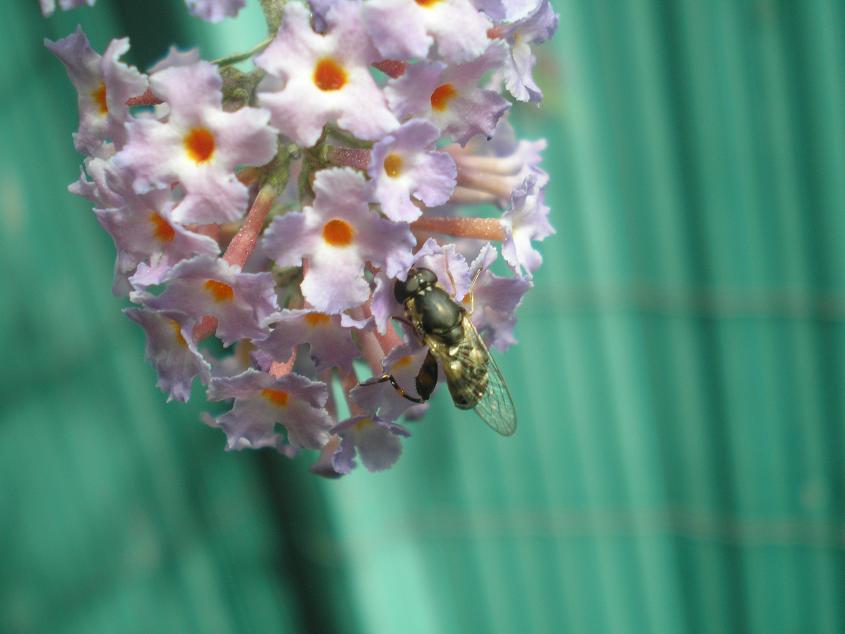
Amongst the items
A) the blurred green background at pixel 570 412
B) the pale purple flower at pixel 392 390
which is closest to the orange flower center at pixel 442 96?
the pale purple flower at pixel 392 390

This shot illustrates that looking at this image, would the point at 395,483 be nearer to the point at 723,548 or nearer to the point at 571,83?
the point at 723,548

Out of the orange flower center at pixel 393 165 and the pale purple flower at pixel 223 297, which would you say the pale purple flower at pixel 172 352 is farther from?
the orange flower center at pixel 393 165

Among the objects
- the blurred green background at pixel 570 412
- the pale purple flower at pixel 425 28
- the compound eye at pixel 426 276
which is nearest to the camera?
the pale purple flower at pixel 425 28

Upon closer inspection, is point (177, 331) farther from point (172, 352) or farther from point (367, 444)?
point (367, 444)

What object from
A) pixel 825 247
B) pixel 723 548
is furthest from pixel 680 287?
pixel 723 548

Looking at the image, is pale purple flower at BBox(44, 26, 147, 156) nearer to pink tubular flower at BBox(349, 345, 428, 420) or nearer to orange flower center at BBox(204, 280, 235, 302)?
orange flower center at BBox(204, 280, 235, 302)

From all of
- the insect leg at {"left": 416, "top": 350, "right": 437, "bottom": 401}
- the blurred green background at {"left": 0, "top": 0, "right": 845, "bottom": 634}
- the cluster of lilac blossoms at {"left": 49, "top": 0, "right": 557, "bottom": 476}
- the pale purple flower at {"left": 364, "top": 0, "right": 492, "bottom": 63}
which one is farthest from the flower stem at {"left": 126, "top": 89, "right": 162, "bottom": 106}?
the blurred green background at {"left": 0, "top": 0, "right": 845, "bottom": 634}

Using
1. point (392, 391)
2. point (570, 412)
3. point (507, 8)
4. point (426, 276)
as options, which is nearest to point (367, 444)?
point (392, 391)
